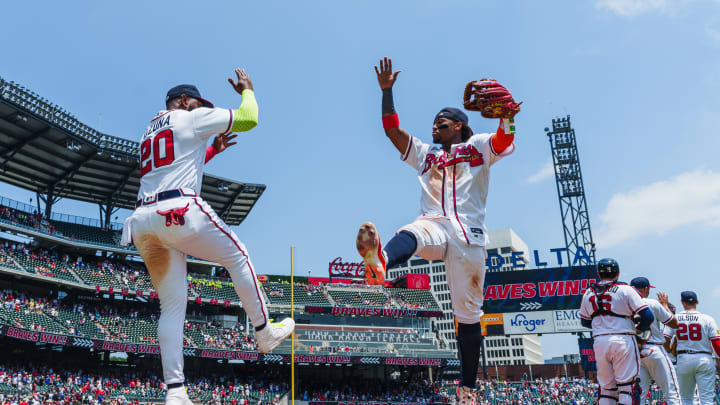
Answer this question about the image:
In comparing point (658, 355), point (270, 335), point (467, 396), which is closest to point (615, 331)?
point (658, 355)

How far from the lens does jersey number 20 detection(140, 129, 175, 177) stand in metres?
5.14

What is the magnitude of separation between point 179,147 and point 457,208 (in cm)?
263

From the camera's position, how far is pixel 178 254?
17.0 ft

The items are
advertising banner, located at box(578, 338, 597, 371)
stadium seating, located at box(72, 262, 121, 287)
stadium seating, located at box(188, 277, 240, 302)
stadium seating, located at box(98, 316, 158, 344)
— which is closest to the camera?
stadium seating, located at box(98, 316, 158, 344)

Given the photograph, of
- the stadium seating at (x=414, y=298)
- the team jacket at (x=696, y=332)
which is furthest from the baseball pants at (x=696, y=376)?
the stadium seating at (x=414, y=298)

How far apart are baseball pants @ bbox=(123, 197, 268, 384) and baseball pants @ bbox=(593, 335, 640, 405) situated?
3.72m

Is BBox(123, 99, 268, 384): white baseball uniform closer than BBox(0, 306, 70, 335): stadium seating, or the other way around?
BBox(123, 99, 268, 384): white baseball uniform

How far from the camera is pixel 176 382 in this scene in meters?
4.78

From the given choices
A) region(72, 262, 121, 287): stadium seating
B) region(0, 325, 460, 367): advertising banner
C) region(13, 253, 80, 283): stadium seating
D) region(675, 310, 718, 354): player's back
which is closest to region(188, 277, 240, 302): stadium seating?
region(0, 325, 460, 367): advertising banner

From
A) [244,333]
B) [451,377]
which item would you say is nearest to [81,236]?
[244,333]

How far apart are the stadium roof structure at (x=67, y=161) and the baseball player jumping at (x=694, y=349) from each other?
30177 millimetres

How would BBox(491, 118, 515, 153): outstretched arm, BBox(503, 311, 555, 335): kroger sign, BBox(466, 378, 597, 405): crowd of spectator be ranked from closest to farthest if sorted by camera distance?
BBox(491, 118, 515, 153): outstretched arm
BBox(466, 378, 597, 405): crowd of spectator
BBox(503, 311, 555, 335): kroger sign

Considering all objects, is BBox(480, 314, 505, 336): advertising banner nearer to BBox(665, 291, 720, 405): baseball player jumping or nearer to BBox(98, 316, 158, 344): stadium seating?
BBox(98, 316, 158, 344): stadium seating

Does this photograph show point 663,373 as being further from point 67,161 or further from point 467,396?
point 67,161
